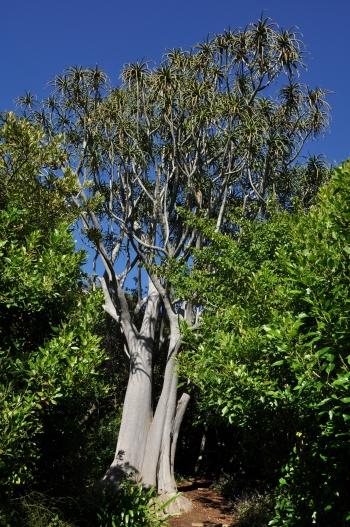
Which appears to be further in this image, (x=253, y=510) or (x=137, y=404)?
(x=137, y=404)

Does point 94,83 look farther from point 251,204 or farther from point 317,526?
point 317,526

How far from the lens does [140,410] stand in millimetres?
13430

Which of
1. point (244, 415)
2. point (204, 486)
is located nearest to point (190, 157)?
point (204, 486)

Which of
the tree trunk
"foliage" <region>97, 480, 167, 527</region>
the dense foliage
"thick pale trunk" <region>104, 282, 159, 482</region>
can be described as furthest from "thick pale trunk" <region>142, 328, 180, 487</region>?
the dense foliage

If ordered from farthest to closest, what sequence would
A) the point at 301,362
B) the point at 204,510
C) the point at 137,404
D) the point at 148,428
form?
the point at 137,404 → the point at 148,428 → the point at 204,510 → the point at 301,362

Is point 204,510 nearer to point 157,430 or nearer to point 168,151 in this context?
point 157,430

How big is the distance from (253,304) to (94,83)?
33.1ft

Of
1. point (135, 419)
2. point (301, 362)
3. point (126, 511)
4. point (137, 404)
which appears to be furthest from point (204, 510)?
point (301, 362)

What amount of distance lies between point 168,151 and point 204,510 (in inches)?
354

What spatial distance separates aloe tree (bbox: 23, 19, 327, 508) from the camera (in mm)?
13422

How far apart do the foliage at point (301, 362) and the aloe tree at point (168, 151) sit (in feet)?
18.0

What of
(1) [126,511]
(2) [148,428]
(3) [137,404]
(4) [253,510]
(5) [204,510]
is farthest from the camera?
(3) [137,404]

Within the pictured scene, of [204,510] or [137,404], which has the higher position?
[137,404]

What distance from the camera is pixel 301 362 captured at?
12.1ft
